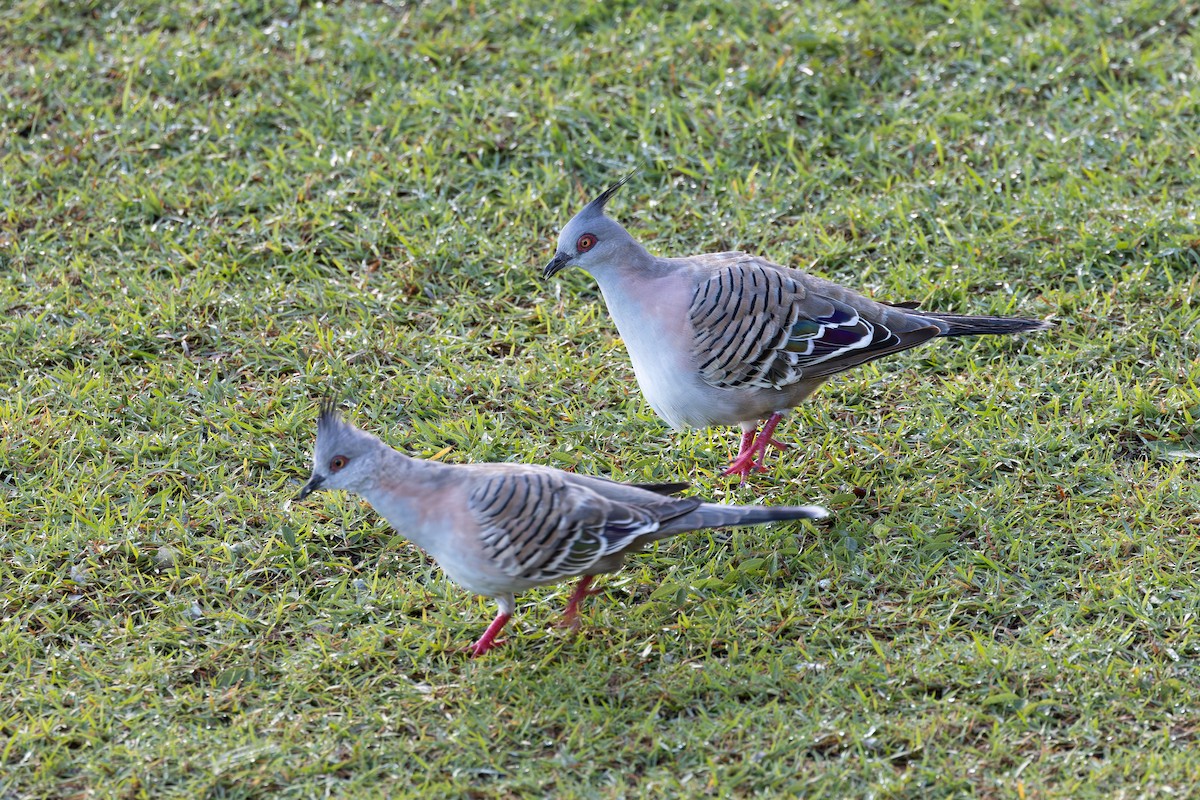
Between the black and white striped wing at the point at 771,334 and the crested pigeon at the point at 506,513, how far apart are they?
0.69 metres

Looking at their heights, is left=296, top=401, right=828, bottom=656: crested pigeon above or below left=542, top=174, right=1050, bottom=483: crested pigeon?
below

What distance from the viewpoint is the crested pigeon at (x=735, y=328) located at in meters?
4.52

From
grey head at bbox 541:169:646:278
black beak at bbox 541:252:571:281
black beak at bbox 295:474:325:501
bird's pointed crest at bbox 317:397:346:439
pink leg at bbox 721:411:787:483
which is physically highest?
grey head at bbox 541:169:646:278

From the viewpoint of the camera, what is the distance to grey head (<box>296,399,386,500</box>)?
3959mm

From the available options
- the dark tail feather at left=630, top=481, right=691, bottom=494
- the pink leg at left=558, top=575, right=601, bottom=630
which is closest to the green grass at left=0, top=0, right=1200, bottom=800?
the pink leg at left=558, top=575, right=601, bottom=630

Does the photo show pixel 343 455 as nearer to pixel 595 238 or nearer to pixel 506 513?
pixel 506 513

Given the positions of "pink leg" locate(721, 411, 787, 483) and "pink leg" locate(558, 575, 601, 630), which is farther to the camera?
"pink leg" locate(721, 411, 787, 483)

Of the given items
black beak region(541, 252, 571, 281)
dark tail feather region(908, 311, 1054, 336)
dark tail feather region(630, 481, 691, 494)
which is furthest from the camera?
black beak region(541, 252, 571, 281)

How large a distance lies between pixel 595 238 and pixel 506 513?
132cm

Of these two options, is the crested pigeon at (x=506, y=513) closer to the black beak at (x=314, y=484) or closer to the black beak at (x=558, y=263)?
the black beak at (x=314, y=484)

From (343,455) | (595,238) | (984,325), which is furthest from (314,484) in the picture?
(984,325)

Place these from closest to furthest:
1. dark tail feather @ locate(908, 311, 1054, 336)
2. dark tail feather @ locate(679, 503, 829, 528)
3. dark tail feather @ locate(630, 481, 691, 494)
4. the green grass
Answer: the green grass < dark tail feather @ locate(679, 503, 829, 528) < dark tail feather @ locate(630, 481, 691, 494) < dark tail feather @ locate(908, 311, 1054, 336)

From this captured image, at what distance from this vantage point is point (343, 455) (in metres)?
3.96

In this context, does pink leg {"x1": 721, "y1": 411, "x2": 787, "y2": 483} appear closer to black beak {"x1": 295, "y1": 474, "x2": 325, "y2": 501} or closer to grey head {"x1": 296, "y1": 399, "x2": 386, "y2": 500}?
grey head {"x1": 296, "y1": 399, "x2": 386, "y2": 500}
